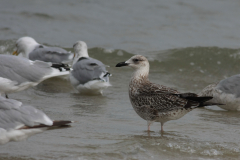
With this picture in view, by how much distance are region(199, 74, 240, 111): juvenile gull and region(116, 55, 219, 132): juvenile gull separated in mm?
2268

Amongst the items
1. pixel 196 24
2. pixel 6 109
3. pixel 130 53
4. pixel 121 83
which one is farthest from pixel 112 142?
pixel 196 24

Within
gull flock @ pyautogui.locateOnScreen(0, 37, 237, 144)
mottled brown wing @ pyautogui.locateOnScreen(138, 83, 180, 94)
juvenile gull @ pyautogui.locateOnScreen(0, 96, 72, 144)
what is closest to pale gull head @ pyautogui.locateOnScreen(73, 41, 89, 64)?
gull flock @ pyautogui.locateOnScreen(0, 37, 237, 144)

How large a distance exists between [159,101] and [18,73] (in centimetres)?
251

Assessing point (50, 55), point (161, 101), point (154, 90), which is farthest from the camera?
point (50, 55)

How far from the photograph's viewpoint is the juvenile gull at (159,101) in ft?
16.8

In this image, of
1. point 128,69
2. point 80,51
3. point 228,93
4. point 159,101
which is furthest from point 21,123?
point 128,69

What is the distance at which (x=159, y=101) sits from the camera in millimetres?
5277

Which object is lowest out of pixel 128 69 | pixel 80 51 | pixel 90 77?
pixel 90 77

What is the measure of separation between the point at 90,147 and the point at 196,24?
420 inches

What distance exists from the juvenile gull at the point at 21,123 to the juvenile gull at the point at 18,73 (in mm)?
2358

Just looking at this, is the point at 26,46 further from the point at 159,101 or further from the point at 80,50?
the point at 159,101

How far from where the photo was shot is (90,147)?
177 inches

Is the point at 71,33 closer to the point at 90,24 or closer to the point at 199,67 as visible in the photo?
the point at 90,24

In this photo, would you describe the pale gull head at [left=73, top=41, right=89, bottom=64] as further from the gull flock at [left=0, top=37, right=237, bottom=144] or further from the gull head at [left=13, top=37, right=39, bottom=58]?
the gull head at [left=13, top=37, right=39, bottom=58]
